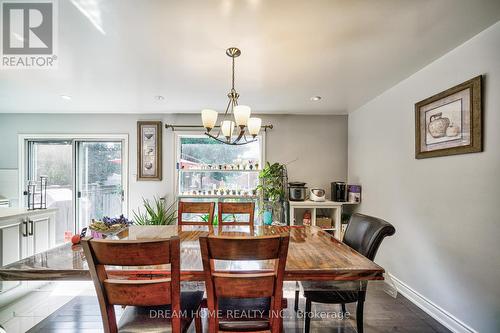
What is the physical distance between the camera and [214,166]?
403cm

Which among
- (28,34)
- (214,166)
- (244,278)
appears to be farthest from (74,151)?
(244,278)

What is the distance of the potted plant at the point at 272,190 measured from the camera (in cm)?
366

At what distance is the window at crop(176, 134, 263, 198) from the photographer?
4.02 metres

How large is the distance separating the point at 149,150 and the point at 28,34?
234 cm

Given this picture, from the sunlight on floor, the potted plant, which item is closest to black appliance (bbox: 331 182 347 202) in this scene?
the potted plant

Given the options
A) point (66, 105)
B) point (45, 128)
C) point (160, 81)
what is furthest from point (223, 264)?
point (45, 128)

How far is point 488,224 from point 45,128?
580cm

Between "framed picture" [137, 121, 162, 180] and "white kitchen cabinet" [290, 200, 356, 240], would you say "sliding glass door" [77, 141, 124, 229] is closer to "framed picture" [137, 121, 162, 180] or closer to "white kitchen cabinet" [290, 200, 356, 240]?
"framed picture" [137, 121, 162, 180]

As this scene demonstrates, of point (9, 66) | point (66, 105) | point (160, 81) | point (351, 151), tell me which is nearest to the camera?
point (9, 66)

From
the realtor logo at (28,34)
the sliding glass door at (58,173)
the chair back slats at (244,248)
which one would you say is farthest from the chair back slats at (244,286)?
the sliding glass door at (58,173)

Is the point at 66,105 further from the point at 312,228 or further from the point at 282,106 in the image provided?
the point at 312,228

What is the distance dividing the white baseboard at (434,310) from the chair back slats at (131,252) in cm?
157

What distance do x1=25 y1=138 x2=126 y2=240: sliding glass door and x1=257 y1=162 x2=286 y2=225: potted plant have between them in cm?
241

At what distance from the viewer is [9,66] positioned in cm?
220
